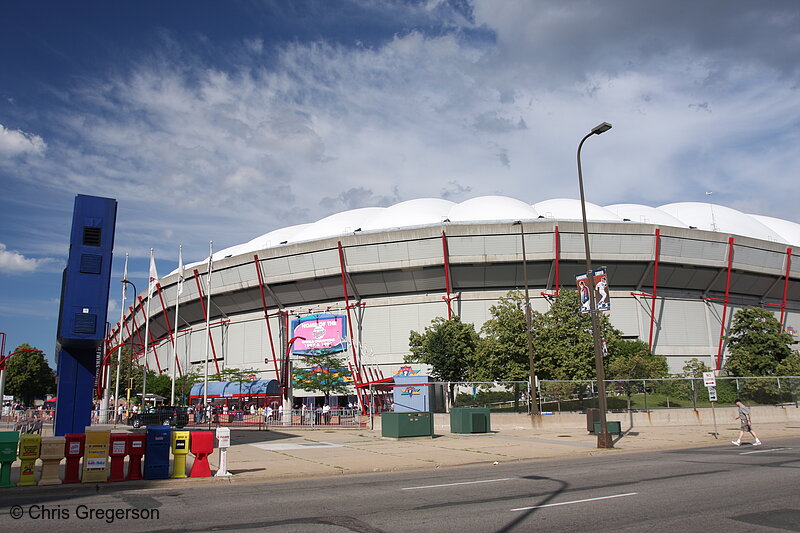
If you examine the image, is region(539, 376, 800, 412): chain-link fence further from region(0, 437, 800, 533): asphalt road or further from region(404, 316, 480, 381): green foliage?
region(0, 437, 800, 533): asphalt road

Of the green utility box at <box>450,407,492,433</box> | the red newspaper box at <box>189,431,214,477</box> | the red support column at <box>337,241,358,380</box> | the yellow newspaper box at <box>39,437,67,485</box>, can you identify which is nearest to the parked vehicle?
the green utility box at <box>450,407,492,433</box>

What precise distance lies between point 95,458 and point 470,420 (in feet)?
A: 61.6

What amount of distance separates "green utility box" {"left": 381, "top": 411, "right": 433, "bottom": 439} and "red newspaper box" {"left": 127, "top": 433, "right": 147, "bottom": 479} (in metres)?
13.5

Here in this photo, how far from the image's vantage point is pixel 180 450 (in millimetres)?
14195

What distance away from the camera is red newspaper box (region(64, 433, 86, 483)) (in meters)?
13.4

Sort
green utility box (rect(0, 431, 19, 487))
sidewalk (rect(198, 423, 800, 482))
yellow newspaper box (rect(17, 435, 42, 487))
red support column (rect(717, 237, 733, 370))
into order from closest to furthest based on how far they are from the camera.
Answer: green utility box (rect(0, 431, 19, 487)) < yellow newspaper box (rect(17, 435, 42, 487)) < sidewalk (rect(198, 423, 800, 482)) < red support column (rect(717, 237, 733, 370))

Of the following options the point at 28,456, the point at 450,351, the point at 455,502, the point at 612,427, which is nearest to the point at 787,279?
the point at 450,351

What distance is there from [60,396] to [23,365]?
8750 centimetres

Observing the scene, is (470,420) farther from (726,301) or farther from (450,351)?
(726,301)

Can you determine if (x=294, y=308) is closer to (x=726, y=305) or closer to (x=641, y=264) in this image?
(x=641, y=264)

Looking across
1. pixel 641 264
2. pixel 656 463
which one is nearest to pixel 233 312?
pixel 641 264

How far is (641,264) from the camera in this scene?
5941cm

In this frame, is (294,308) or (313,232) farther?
(313,232)

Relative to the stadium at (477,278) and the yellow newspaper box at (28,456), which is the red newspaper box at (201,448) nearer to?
the yellow newspaper box at (28,456)
